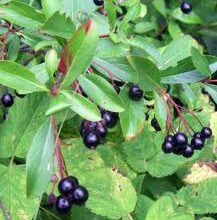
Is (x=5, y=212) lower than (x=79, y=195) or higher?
lower

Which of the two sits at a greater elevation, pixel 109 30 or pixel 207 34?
pixel 109 30

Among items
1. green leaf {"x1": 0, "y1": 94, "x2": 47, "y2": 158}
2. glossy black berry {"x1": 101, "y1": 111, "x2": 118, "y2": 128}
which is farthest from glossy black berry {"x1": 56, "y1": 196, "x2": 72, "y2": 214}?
green leaf {"x1": 0, "y1": 94, "x2": 47, "y2": 158}

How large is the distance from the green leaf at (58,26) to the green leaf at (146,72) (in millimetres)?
166

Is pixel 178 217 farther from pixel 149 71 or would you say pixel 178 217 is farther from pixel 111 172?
pixel 149 71

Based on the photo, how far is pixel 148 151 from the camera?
72.4 inches

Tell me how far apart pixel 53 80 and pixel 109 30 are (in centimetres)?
35

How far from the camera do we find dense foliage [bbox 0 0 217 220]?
1047 millimetres

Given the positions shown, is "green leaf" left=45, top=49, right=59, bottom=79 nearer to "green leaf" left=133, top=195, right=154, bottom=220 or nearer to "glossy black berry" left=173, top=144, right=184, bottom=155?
"glossy black berry" left=173, top=144, right=184, bottom=155

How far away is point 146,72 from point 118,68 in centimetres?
7

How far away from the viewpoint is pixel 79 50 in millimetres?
997

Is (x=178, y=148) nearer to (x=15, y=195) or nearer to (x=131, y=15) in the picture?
(x=131, y=15)

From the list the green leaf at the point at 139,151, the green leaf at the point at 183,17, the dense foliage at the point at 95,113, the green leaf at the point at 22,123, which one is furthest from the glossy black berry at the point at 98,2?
the green leaf at the point at 183,17


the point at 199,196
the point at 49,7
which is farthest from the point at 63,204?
the point at 199,196

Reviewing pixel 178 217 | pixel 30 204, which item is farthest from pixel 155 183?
pixel 30 204
